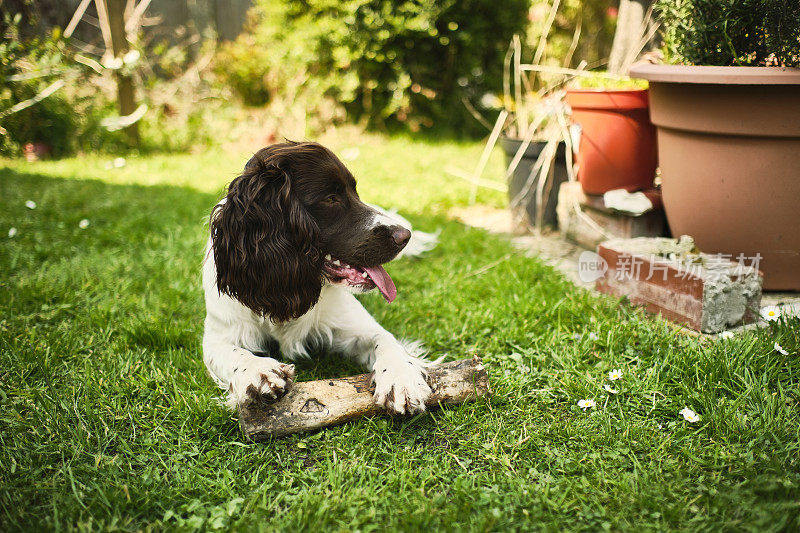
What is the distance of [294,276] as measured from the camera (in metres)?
2.04

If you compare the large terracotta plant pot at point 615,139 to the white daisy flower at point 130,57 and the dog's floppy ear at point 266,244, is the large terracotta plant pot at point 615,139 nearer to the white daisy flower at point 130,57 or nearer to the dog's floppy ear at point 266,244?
the dog's floppy ear at point 266,244

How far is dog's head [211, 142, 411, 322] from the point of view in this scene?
201 cm

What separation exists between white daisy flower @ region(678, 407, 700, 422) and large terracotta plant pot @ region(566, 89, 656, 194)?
70.8 inches

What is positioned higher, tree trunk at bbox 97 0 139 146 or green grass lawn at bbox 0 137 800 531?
tree trunk at bbox 97 0 139 146

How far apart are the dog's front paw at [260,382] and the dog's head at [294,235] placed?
0.23 metres

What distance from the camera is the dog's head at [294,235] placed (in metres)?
2.01

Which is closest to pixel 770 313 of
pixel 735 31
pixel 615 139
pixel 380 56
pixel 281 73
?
pixel 735 31

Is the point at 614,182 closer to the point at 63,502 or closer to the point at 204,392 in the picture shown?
the point at 204,392

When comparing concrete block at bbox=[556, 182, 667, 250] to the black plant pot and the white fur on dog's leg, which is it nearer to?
the black plant pot

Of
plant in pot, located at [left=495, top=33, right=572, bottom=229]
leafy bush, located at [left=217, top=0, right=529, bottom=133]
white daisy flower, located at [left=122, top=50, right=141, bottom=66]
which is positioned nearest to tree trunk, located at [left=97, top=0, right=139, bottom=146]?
white daisy flower, located at [left=122, top=50, right=141, bottom=66]

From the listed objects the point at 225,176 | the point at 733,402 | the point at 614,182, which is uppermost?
the point at 614,182

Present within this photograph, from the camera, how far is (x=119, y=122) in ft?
22.1

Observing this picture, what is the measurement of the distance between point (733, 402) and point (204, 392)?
6.10ft

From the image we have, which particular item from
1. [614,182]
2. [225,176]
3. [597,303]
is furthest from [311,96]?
[597,303]
